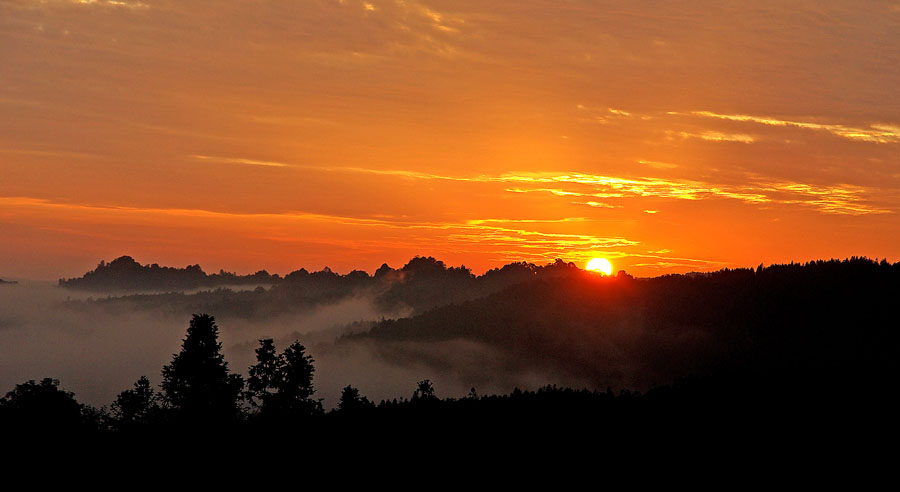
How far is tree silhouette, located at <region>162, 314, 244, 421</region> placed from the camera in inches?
3728

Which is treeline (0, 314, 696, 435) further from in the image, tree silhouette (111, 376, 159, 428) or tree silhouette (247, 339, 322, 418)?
tree silhouette (111, 376, 159, 428)

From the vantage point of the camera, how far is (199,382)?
3767 inches

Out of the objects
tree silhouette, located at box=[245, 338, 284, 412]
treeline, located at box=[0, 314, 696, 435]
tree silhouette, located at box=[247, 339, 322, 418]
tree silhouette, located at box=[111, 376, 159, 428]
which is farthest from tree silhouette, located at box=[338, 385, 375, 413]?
tree silhouette, located at box=[111, 376, 159, 428]

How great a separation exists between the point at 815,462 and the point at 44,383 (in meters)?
65.9

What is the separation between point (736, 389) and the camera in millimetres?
86062

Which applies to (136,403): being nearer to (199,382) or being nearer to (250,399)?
(250,399)

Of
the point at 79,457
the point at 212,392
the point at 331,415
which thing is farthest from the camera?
the point at 212,392

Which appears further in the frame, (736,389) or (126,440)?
(736,389)

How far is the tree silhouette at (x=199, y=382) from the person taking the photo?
9469 centimetres

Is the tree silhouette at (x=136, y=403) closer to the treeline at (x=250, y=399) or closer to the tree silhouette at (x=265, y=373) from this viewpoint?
the treeline at (x=250, y=399)

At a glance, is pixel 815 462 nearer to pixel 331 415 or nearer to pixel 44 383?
pixel 331 415

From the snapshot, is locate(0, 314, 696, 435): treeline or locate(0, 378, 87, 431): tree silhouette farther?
locate(0, 314, 696, 435): treeline

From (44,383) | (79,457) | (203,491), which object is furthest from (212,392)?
(203,491)

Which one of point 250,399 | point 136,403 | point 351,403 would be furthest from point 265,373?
point 136,403
